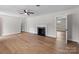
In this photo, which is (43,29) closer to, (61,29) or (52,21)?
(52,21)

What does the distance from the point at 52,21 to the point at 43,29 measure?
4.90ft

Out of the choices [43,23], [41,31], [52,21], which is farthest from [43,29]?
[52,21]

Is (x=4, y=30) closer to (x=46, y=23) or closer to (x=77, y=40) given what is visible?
(x=46, y=23)

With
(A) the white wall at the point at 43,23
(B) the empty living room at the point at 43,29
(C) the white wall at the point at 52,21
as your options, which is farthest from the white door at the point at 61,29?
(A) the white wall at the point at 43,23

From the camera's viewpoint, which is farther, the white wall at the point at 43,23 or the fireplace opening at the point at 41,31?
the fireplace opening at the point at 41,31

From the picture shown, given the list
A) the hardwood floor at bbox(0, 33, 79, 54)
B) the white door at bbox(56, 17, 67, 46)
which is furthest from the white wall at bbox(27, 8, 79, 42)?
the hardwood floor at bbox(0, 33, 79, 54)

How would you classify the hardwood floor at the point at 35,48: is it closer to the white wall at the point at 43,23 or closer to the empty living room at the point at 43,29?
the empty living room at the point at 43,29

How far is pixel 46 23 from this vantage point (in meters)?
7.50

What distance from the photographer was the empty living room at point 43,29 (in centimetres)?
376

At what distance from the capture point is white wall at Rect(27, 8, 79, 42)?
4906 mm

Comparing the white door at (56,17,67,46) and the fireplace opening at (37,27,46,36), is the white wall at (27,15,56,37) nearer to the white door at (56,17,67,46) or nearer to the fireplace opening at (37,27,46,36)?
the fireplace opening at (37,27,46,36)

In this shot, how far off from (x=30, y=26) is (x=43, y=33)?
7.90 ft
